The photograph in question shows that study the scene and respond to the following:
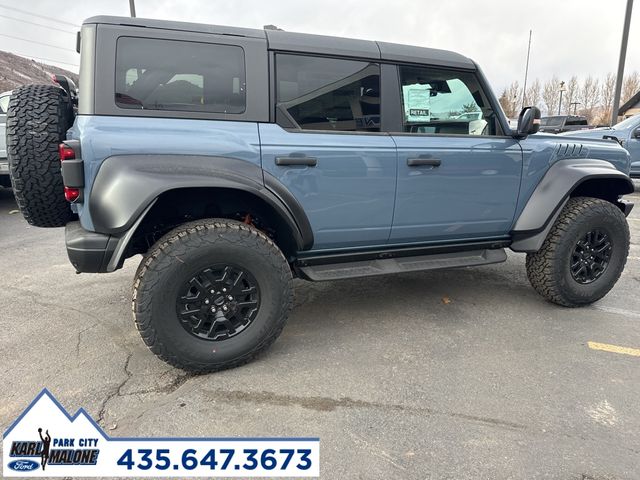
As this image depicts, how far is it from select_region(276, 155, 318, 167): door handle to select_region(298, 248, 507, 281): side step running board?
0.73 m

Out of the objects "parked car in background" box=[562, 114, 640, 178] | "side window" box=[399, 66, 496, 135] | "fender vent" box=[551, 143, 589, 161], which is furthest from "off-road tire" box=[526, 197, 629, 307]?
"parked car in background" box=[562, 114, 640, 178]

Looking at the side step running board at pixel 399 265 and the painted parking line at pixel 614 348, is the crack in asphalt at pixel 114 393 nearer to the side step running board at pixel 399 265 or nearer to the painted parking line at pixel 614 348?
the side step running board at pixel 399 265

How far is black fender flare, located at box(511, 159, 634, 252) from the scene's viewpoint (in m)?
3.41

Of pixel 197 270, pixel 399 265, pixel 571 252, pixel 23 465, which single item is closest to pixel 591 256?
pixel 571 252

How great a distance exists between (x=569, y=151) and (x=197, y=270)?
3097 millimetres

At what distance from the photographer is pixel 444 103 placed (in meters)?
3.22

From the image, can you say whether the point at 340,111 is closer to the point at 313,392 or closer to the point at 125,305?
the point at 313,392

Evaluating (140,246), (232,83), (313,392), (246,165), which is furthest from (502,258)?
(140,246)

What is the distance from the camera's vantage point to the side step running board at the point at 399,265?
9.71 feet

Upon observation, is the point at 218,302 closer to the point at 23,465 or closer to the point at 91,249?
the point at 91,249

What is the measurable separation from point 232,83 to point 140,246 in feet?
4.01

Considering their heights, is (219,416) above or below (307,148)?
below

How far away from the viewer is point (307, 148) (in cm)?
268

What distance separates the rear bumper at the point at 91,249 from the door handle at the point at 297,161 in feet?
3.38
